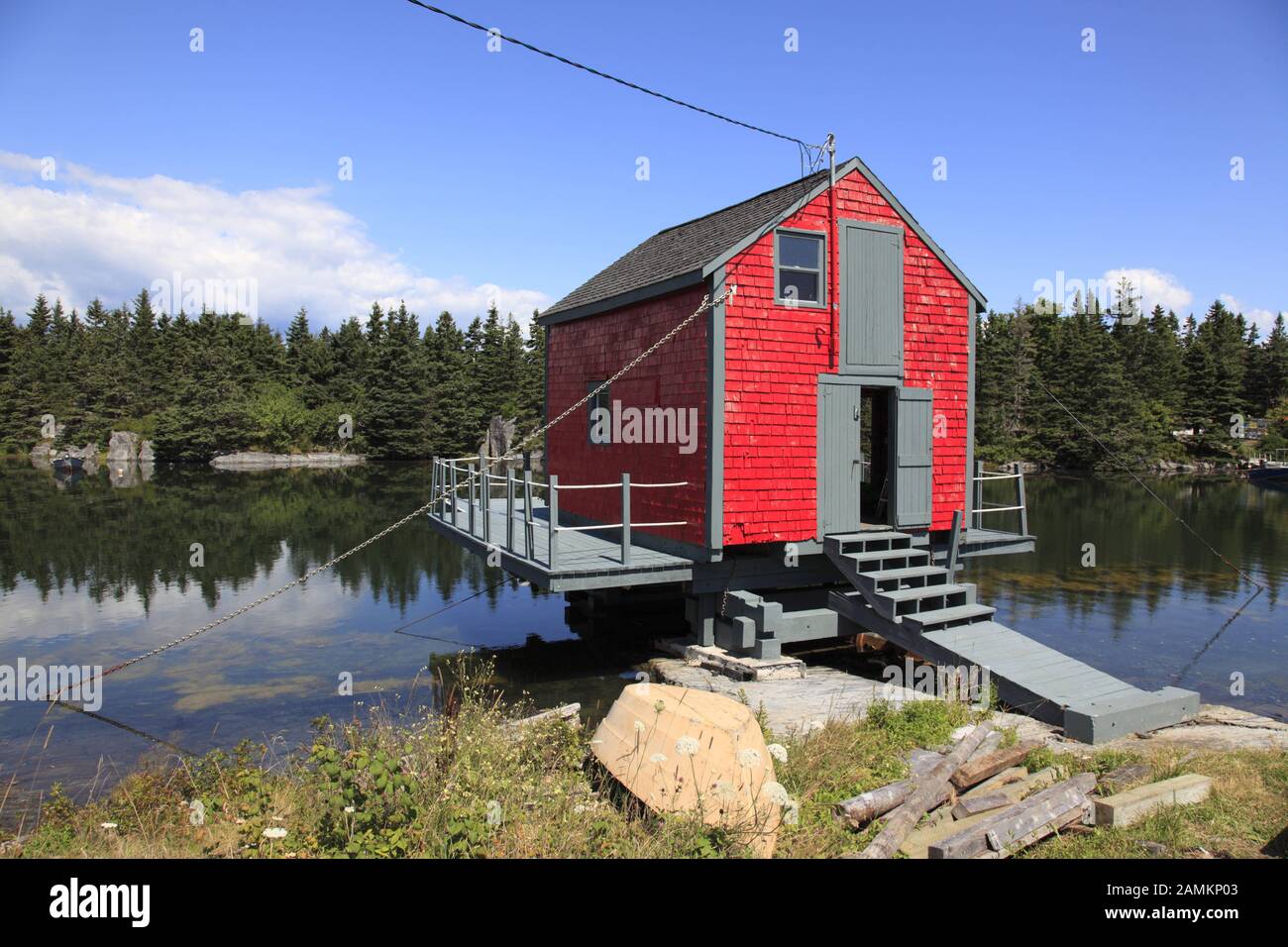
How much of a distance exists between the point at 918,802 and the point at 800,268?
838 cm

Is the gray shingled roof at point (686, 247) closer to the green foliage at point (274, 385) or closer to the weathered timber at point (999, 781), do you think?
the weathered timber at point (999, 781)

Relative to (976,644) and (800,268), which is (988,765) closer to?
(976,644)

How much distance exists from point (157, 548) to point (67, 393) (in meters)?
45.9

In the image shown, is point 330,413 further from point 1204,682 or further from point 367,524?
point 1204,682

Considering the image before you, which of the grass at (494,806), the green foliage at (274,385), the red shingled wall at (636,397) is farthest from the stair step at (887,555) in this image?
the green foliage at (274,385)

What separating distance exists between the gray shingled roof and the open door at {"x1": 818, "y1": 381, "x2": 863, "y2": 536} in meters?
2.60

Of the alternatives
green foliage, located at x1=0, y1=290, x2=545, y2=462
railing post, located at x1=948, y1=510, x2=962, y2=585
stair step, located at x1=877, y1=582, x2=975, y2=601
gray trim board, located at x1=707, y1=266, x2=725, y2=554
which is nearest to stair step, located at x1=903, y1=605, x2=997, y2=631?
stair step, located at x1=877, y1=582, x2=975, y2=601

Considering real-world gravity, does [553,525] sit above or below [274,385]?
below

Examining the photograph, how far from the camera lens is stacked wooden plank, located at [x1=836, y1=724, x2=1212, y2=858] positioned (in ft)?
18.6

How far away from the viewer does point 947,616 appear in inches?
456

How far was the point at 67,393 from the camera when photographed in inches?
2415

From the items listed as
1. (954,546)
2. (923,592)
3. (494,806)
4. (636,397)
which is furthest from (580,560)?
(494,806)

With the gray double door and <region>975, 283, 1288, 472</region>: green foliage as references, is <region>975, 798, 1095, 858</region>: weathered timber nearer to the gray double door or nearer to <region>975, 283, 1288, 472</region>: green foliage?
the gray double door
